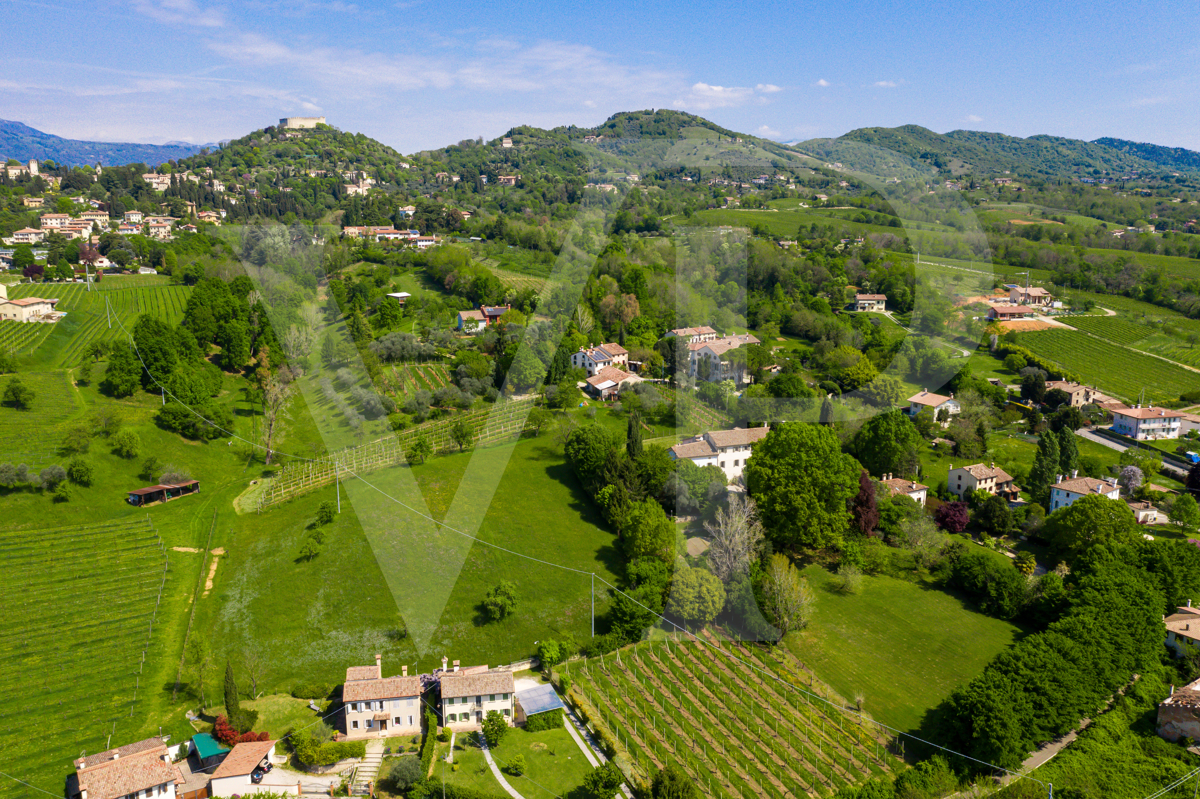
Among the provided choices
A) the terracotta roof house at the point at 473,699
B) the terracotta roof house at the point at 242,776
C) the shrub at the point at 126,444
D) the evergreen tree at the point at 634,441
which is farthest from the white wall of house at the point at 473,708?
the shrub at the point at 126,444

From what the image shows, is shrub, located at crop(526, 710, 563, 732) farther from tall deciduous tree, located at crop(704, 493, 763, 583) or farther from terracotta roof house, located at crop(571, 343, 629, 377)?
terracotta roof house, located at crop(571, 343, 629, 377)

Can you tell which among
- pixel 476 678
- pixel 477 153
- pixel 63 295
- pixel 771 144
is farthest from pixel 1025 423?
pixel 477 153

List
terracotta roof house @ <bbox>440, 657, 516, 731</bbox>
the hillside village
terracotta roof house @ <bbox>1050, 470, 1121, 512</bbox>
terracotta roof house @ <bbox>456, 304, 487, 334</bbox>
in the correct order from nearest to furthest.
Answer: the hillside village → terracotta roof house @ <bbox>440, 657, 516, 731</bbox> → terracotta roof house @ <bbox>1050, 470, 1121, 512</bbox> → terracotta roof house @ <bbox>456, 304, 487, 334</bbox>

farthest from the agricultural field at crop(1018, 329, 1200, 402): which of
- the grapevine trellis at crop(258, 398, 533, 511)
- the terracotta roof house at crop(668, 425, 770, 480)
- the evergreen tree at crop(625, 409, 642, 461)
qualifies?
the grapevine trellis at crop(258, 398, 533, 511)

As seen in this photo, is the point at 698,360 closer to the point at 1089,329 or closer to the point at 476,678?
the point at 476,678

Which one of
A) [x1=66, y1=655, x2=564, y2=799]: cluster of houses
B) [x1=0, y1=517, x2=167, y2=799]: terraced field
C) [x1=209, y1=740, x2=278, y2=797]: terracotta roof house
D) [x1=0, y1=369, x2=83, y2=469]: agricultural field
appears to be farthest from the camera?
[x1=0, y1=369, x2=83, y2=469]: agricultural field

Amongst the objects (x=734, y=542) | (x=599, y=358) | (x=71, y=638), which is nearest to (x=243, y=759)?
(x=71, y=638)

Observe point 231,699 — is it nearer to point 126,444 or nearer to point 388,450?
point 388,450
